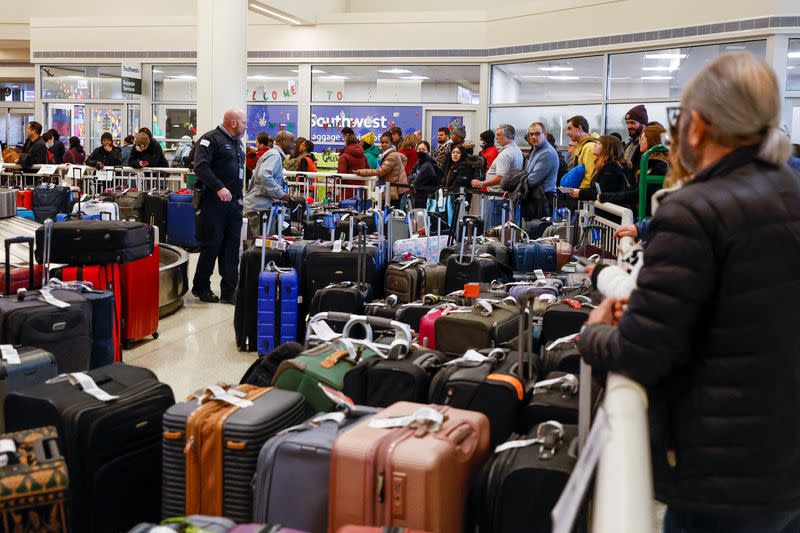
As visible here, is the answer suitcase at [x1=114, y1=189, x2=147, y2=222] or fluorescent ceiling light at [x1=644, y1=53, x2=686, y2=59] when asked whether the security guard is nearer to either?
suitcase at [x1=114, y1=189, x2=147, y2=222]

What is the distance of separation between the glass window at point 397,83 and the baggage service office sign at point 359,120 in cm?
20

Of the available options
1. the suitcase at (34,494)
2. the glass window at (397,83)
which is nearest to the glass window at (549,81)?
the glass window at (397,83)

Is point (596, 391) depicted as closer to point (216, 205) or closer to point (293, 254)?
point (293, 254)

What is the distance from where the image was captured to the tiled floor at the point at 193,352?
20.9 feet

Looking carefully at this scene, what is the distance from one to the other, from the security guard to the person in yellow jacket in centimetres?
337

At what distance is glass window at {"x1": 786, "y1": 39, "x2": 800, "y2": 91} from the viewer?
14.2 meters

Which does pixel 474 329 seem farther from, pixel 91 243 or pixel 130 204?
pixel 130 204

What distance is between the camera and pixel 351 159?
1400cm

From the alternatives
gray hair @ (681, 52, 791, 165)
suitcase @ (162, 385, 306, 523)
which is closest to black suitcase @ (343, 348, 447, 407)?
suitcase @ (162, 385, 306, 523)

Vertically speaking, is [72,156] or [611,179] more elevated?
[72,156]

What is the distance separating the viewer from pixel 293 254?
298 inches

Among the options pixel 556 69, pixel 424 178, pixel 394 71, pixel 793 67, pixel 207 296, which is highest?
pixel 394 71

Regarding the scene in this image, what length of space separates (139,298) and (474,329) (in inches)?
130

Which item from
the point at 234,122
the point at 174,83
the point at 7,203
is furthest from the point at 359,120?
the point at 7,203
